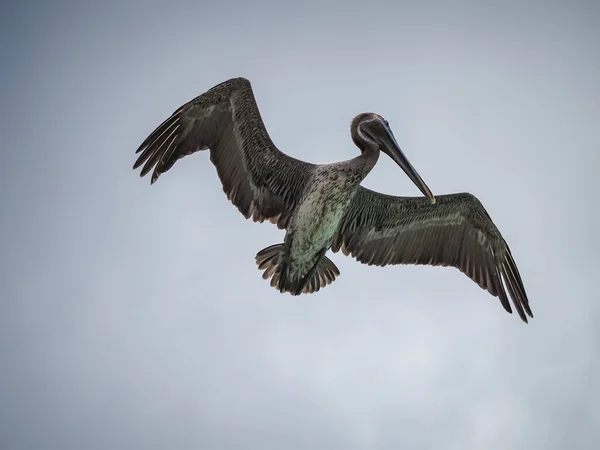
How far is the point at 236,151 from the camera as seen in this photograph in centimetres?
991

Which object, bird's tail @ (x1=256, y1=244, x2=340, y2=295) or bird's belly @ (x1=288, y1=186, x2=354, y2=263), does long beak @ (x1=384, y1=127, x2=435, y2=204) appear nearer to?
bird's belly @ (x1=288, y1=186, x2=354, y2=263)

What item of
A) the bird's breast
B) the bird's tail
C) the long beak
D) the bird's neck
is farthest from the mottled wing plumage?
the bird's breast

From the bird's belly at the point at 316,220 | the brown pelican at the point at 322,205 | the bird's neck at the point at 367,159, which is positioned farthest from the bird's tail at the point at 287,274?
the bird's neck at the point at 367,159

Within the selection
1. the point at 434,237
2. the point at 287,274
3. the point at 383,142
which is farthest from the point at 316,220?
the point at 434,237

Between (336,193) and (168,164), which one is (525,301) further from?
(168,164)

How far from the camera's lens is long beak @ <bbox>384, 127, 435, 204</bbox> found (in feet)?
31.6

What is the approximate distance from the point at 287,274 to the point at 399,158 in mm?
2001

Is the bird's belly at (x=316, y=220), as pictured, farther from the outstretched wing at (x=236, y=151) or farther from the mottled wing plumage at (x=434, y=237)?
the mottled wing plumage at (x=434, y=237)

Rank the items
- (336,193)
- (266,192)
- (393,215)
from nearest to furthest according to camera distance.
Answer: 1. (336,193)
2. (266,192)
3. (393,215)

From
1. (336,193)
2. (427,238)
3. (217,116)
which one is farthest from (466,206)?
(217,116)

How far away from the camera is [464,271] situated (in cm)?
1073

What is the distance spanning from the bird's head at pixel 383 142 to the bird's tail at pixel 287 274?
147 cm

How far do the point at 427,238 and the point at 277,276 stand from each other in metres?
2.21

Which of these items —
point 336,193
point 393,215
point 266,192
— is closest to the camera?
point 336,193
